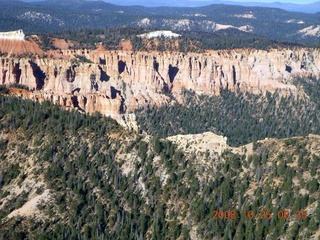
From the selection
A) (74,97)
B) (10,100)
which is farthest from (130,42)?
(10,100)

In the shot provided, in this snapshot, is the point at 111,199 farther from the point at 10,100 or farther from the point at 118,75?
the point at 118,75

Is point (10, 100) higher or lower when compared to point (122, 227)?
higher
